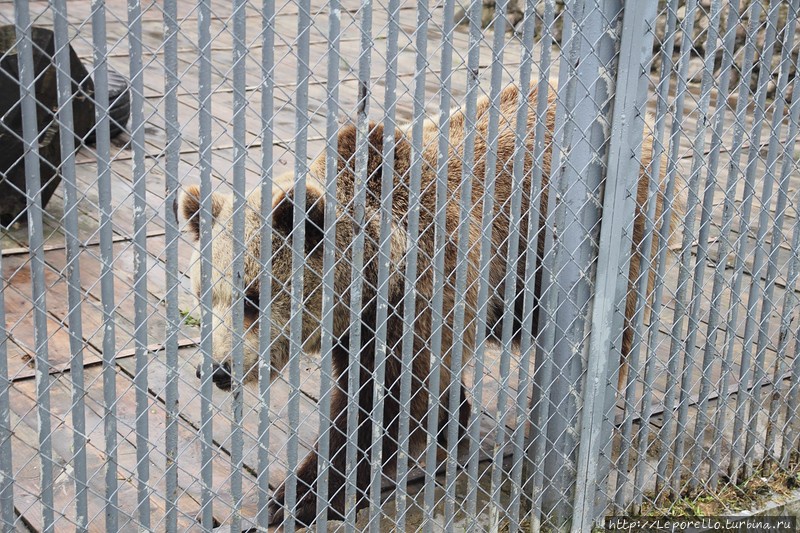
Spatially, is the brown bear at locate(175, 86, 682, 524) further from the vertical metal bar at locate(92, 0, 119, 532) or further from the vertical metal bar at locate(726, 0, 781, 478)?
the vertical metal bar at locate(92, 0, 119, 532)

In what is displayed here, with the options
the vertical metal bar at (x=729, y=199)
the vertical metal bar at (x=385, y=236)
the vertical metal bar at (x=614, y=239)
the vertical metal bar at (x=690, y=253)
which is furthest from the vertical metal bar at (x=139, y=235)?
the vertical metal bar at (x=729, y=199)

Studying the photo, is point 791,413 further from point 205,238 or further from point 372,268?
point 205,238

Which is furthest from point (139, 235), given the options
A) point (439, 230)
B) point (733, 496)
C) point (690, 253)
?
point (733, 496)

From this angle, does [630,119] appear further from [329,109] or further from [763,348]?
[763,348]

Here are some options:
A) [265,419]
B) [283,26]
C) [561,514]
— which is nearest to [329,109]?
[265,419]

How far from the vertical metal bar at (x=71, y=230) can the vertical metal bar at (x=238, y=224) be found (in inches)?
16.5

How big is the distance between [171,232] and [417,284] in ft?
5.00

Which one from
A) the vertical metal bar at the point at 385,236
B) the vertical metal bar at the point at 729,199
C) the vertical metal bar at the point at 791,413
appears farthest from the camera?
the vertical metal bar at the point at 791,413

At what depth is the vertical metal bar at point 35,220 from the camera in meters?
2.17

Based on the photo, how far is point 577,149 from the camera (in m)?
3.18

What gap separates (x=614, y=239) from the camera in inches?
129

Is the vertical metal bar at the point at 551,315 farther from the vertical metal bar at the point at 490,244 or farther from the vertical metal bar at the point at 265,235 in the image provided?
the vertical metal bar at the point at 265,235

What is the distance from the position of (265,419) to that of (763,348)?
2258 millimetres

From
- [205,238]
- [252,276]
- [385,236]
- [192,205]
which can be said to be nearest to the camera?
[205,238]
